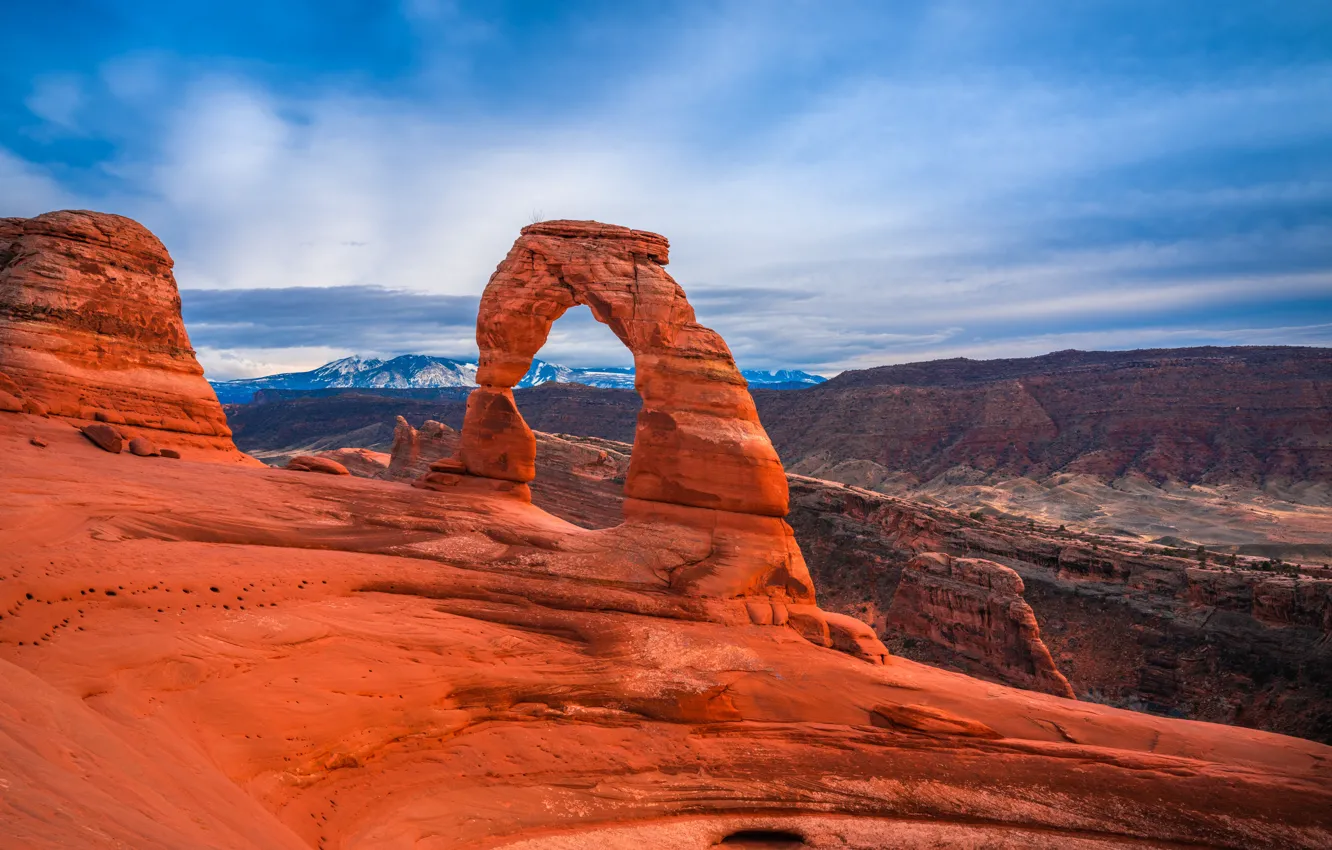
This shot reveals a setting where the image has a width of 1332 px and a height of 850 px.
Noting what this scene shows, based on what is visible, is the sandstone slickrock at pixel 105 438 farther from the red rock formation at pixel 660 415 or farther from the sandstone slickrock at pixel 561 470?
the sandstone slickrock at pixel 561 470

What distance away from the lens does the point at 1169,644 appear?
3006 centimetres

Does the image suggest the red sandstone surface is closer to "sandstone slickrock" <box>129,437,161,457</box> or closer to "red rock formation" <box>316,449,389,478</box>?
"sandstone slickrock" <box>129,437,161,457</box>

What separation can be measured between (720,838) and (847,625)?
761 centimetres

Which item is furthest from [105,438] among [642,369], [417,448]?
[417,448]

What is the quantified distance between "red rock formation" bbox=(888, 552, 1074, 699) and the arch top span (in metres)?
14.3

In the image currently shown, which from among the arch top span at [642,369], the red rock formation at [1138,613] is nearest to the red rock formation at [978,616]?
the red rock formation at [1138,613]

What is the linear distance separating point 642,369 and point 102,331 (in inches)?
581

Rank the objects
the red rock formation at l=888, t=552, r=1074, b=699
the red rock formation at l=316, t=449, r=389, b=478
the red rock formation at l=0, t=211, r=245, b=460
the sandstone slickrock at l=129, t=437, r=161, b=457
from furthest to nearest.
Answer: the red rock formation at l=316, t=449, r=389, b=478 → the red rock formation at l=888, t=552, r=1074, b=699 → the red rock formation at l=0, t=211, r=245, b=460 → the sandstone slickrock at l=129, t=437, r=161, b=457

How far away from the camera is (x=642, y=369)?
19188mm

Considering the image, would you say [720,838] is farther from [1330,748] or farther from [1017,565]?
[1017,565]

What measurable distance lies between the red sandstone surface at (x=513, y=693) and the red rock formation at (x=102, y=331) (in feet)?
7.78

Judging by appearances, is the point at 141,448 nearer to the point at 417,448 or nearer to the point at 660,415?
the point at 660,415

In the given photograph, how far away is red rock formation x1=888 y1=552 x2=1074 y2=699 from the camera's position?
27141 mm

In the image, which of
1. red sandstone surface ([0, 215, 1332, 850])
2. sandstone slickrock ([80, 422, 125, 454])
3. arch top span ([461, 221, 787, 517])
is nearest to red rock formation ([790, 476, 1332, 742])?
red sandstone surface ([0, 215, 1332, 850])
